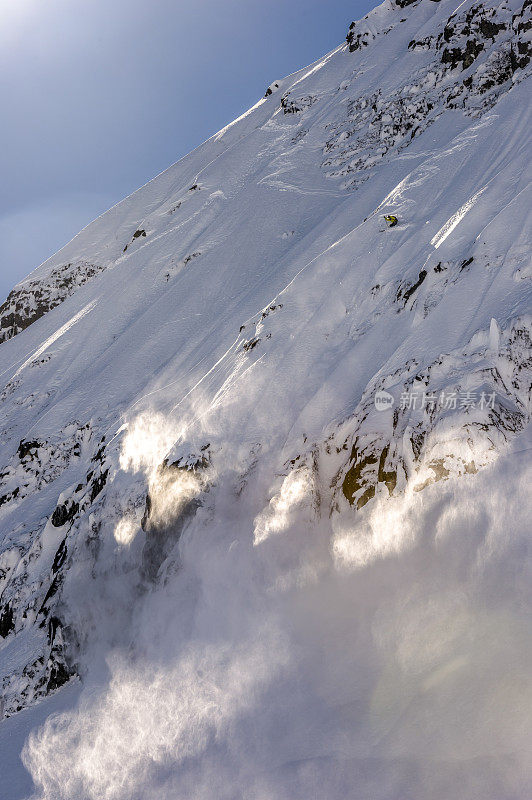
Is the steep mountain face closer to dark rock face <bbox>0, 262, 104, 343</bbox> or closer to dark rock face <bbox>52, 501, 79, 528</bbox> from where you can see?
dark rock face <bbox>52, 501, 79, 528</bbox>

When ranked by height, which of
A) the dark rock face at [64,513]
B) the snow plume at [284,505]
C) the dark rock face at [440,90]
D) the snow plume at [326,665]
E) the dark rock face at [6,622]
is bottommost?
the snow plume at [326,665]

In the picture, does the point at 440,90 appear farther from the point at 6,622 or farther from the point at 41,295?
the point at 6,622

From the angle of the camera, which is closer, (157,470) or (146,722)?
(146,722)

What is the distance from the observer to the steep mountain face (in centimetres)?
1023

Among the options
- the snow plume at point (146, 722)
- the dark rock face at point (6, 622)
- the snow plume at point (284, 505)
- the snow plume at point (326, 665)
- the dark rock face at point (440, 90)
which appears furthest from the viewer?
the dark rock face at point (440, 90)

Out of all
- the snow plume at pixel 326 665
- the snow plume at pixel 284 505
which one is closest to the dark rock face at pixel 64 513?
the snow plume at pixel 326 665

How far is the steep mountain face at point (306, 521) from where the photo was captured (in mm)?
10227

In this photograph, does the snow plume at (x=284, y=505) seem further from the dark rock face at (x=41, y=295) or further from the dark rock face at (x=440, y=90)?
the dark rock face at (x=41, y=295)

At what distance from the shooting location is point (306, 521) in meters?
13.4

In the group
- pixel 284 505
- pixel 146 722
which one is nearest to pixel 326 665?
pixel 284 505

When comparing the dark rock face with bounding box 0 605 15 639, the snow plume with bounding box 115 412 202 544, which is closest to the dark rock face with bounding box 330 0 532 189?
the snow plume with bounding box 115 412 202 544

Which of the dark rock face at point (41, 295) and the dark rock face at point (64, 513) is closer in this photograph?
the dark rock face at point (64, 513)

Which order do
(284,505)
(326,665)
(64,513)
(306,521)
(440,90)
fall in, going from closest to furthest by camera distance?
(326,665) → (306,521) → (284,505) → (64,513) → (440,90)

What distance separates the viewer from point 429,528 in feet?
37.8
